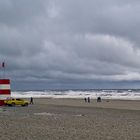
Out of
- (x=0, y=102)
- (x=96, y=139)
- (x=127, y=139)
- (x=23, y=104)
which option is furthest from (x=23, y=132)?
(x=23, y=104)

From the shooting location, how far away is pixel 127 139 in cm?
1224

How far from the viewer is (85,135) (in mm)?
13219

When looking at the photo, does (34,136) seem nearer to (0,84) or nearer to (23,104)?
(0,84)

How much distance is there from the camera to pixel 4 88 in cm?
1232

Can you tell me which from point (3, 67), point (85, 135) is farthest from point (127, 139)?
point (3, 67)

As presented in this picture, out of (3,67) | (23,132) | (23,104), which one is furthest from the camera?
(23,104)

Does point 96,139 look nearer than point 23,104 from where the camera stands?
Yes

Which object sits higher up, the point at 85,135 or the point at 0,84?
the point at 0,84

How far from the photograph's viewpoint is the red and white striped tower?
482 inches

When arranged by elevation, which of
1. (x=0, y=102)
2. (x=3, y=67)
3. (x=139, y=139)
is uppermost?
(x=3, y=67)

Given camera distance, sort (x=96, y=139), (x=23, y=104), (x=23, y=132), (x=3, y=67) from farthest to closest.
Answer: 1. (x=23, y=104)
2. (x=23, y=132)
3. (x=3, y=67)
4. (x=96, y=139)

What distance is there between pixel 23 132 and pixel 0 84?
2.55 metres

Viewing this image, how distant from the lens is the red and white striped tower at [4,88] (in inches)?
482

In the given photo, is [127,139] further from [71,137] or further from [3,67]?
[3,67]
